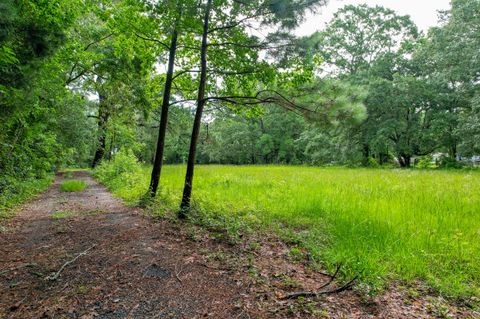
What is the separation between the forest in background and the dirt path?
2777 millimetres

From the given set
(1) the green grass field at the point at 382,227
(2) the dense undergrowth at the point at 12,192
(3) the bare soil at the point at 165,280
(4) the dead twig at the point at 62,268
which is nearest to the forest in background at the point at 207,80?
(2) the dense undergrowth at the point at 12,192

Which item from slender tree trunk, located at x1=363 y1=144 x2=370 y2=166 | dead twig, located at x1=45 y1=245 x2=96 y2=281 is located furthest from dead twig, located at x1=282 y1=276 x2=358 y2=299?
slender tree trunk, located at x1=363 y1=144 x2=370 y2=166

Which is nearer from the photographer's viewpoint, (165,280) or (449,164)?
(165,280)

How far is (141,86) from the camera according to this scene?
27.7 feet

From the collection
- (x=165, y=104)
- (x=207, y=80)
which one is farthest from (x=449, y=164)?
(x=165, y=104)

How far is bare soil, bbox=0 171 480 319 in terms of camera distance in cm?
252

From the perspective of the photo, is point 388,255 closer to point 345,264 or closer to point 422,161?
point 345,264

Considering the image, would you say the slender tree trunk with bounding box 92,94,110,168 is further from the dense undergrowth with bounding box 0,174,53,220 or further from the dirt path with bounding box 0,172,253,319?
the dirt path with bounding box 0,172,253,319

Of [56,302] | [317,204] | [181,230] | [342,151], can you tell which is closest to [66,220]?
[181,230]

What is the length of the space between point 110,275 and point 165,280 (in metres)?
0.73

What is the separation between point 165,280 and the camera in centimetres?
312

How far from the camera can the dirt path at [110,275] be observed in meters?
2.58

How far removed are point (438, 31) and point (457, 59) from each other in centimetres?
363

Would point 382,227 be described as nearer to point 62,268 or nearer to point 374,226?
point 374,226
